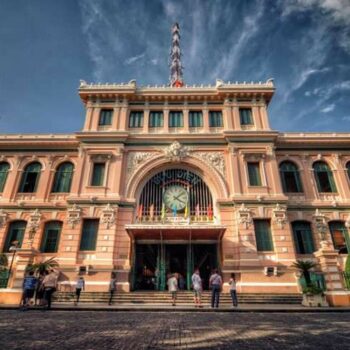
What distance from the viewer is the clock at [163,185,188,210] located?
64.6 feet

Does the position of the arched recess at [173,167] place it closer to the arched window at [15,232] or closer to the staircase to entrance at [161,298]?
the staircase to entrance at [161,298]

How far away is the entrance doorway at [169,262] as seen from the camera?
17.8 m

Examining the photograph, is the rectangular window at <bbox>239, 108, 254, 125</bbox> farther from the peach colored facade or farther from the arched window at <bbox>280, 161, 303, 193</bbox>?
the arched window at <bbox>280, 161, 303, 193</bbox>

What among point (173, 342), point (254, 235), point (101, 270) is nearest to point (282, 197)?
point (254, 235)

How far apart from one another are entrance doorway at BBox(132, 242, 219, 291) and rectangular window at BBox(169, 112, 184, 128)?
10687mm

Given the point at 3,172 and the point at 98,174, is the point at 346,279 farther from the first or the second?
the point at 3,172

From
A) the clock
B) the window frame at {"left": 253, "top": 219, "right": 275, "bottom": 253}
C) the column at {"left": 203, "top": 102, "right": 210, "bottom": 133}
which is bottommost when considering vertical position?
the window frame at {"left": 253, "top": 219, "right": 275, "bottom": 253}

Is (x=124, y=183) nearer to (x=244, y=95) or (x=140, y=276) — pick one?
(x=140, y=276)

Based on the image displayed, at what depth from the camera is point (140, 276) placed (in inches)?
717

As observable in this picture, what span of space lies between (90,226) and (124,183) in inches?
167

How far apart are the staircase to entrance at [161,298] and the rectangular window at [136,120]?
1413 cm

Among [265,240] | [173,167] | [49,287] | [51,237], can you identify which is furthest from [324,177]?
[51,237]

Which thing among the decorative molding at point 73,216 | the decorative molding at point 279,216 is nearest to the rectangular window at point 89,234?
the decorative molding at point 73,216

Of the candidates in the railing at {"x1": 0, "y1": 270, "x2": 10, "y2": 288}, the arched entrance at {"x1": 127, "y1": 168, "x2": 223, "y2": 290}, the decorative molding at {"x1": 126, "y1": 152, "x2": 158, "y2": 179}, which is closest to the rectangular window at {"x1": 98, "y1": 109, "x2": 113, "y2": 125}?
the decorative molding at {"x1": 126, "y1": 152, "x2": 158, "y2": 179}
